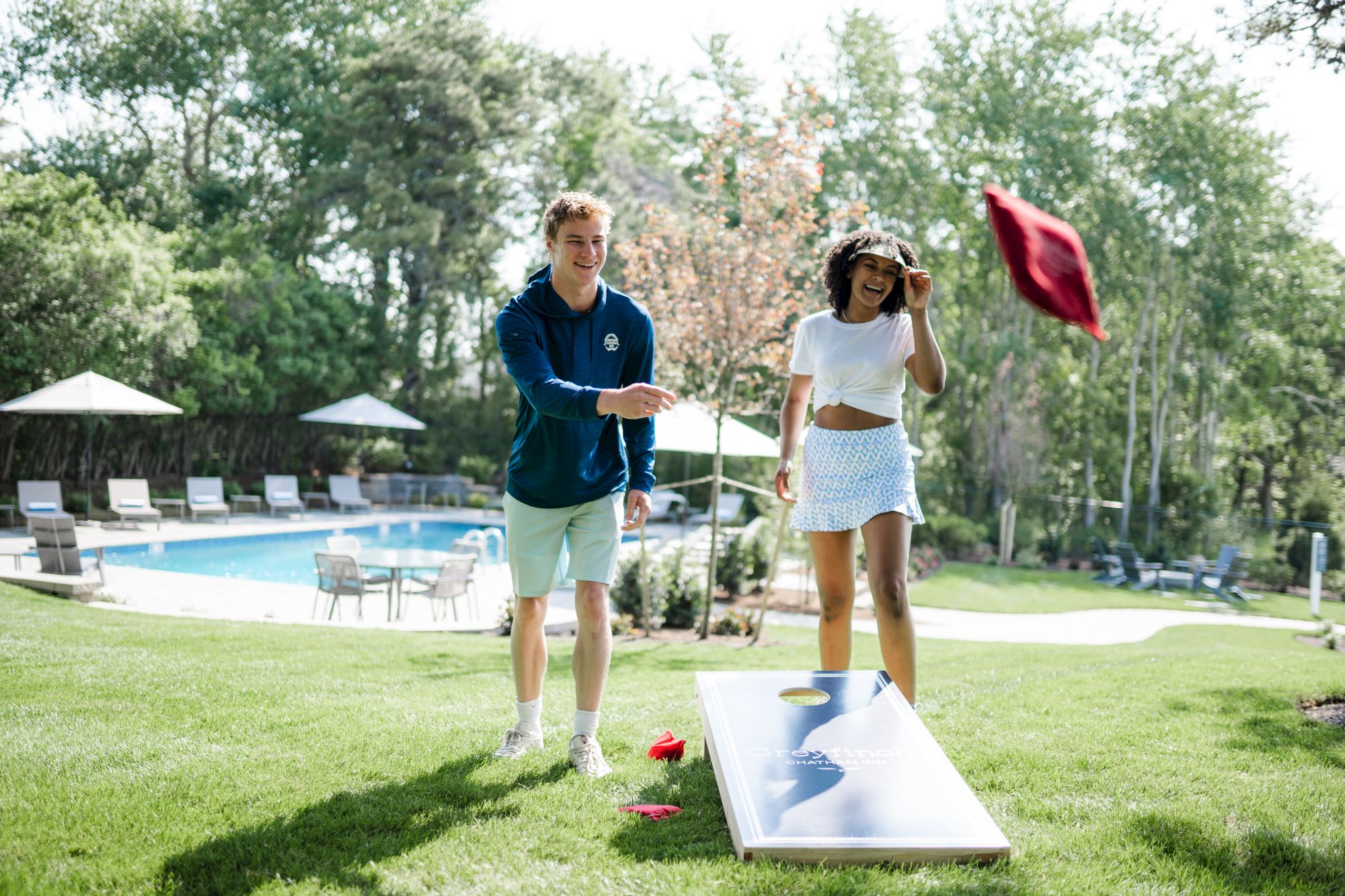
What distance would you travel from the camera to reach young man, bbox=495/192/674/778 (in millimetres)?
2867

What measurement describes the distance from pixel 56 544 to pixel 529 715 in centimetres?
754

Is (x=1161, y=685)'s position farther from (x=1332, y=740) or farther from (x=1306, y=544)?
(x=1306, y=544)

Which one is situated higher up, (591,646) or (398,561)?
(591,646)

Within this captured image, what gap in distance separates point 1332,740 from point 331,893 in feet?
10.7

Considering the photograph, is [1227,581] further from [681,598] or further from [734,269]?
[734,269]

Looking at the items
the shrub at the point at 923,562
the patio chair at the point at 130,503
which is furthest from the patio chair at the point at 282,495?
the shrub at the point at 923,562

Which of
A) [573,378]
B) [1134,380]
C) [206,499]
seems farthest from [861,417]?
[1134,380]

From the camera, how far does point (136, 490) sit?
15641mm

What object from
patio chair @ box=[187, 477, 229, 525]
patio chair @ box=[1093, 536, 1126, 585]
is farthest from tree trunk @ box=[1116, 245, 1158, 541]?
patio chair @ box=[187, 477, 229, 525]

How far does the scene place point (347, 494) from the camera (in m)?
19.4

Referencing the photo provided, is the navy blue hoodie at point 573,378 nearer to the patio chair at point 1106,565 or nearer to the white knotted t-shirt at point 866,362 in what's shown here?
the white knotted t-shirt at point 866,362

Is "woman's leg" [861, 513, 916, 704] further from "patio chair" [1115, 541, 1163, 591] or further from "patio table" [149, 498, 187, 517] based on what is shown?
"patio table" [149, 498, 187, 517]

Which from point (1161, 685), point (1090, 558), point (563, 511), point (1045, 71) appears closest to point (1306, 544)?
point (1090, 558)

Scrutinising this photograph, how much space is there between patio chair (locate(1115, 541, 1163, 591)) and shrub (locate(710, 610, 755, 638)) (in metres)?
8.62
